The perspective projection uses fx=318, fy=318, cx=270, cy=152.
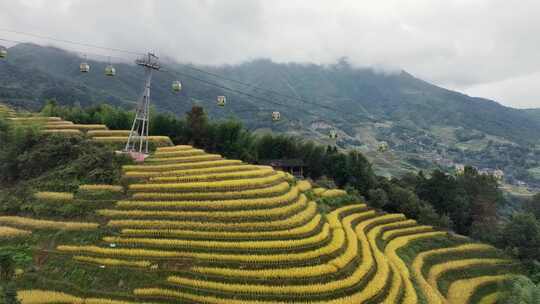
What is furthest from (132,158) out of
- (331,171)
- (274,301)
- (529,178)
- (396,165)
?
(529,178)

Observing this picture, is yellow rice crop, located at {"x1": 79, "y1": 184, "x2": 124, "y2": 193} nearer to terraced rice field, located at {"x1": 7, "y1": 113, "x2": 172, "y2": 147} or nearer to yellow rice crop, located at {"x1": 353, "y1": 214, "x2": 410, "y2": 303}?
terraced rice field, located at {"x1": 7, "y1": 113, "x2": 172, "y2": 147}

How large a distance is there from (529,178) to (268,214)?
708 ft

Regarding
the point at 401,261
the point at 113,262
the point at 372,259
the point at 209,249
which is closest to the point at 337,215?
the point at 401,261

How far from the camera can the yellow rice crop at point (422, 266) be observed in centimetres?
2347

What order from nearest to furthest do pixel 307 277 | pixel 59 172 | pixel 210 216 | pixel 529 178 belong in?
pixel 307 277
pixel 210 216
pixel 59 172
pixel 529 178

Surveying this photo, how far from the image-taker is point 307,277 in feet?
66.3

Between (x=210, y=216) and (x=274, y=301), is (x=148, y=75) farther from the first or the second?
(x=274, y=301)

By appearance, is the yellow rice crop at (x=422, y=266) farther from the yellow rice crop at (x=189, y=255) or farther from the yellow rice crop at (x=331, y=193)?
the yellow rice crop at (x=331, y=193)

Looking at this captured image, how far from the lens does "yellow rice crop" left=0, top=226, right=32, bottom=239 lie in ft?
75.3

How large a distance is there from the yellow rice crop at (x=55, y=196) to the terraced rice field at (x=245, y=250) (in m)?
0.29

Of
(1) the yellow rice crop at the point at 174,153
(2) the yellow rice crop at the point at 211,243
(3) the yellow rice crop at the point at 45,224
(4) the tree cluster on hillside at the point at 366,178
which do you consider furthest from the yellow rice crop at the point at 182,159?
(4) the tree cluster on hillside at the point at 366,178

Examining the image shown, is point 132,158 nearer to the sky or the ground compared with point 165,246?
nearer to the sky

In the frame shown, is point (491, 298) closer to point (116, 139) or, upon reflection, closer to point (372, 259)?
point (372, 259)

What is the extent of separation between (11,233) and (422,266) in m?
34.9
